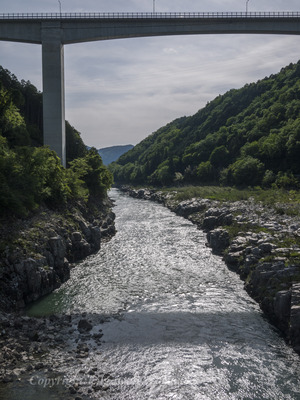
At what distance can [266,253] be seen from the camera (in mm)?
17047

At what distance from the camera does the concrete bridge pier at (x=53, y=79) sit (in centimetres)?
3016

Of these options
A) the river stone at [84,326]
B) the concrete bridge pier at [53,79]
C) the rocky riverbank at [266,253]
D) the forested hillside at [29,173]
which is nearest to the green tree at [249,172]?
the rocky riverbank at [266,253]

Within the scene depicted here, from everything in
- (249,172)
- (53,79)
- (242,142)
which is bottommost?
(249,172)

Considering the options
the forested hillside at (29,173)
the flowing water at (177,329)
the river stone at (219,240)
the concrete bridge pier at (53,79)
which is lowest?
the flowing water at (177,329)

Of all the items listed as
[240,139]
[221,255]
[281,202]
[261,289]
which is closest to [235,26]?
[281,202]

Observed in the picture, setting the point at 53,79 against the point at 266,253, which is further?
the point at 53,79

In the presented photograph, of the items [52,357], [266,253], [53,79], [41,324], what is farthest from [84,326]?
[53,79]

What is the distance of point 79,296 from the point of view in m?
15.6

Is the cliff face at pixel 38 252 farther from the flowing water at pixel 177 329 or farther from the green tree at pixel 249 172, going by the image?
the green tree at pixel 249 172

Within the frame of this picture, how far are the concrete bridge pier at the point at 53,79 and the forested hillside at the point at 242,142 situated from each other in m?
32.6

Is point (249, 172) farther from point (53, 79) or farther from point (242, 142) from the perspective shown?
point (53, 79)

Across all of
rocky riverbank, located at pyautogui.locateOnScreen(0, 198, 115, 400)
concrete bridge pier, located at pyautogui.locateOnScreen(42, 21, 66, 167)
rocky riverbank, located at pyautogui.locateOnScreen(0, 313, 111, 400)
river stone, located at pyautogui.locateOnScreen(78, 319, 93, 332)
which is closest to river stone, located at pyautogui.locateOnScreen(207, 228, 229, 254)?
rocky riverbank, located at pyautogui.locateOnScreen(0, 198, 115, 400)

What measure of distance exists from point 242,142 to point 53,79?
48.5 metres

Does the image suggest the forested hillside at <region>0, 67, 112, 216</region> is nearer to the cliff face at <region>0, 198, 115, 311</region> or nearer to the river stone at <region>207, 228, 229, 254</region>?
the cliff face at <region>0, 198, 115, 311</region>
